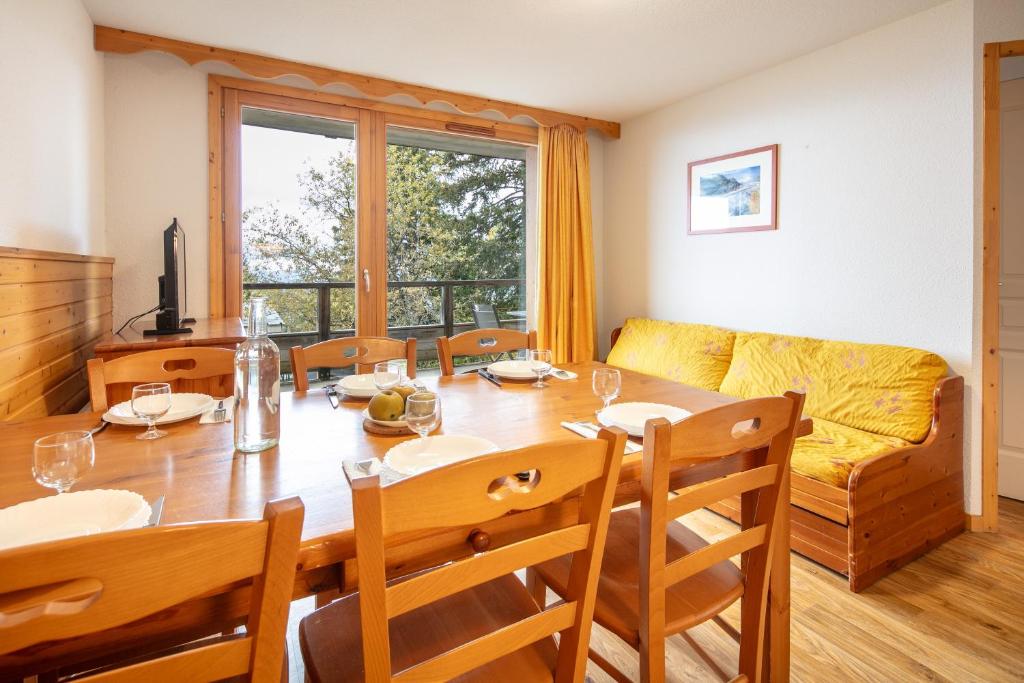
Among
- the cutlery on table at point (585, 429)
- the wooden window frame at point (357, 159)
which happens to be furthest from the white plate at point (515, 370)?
the wooden window frame at point (357, 159)

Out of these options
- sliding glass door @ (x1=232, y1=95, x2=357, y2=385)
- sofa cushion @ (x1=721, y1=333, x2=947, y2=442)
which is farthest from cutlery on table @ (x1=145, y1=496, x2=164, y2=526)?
sofa cushion @ (x1=721, y1=333, x2=947, y2=442)

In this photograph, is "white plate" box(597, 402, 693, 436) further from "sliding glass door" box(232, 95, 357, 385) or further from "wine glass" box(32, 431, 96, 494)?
"sliding glass door" box(232, 95, 357, 385)

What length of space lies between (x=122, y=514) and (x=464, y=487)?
22.3 inches

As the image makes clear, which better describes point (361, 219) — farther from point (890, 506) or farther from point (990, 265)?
point (990, 265)

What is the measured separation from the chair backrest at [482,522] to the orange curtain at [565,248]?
3318 mm

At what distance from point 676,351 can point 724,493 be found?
8.43 ft

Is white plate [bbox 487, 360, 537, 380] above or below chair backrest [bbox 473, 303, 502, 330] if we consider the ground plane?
below

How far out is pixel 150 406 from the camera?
51.2 inches

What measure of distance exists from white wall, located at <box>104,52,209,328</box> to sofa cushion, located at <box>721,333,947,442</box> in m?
3.34

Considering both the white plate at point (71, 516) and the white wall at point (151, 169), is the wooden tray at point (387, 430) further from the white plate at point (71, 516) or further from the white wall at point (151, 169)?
the white wall at point (151, 169)

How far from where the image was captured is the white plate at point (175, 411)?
1.33 metres

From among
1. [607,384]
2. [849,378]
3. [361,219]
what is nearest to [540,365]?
[607,384]

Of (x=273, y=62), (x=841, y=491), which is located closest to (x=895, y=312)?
(x=841, y=491)

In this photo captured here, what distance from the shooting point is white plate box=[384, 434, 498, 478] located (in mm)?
1088
